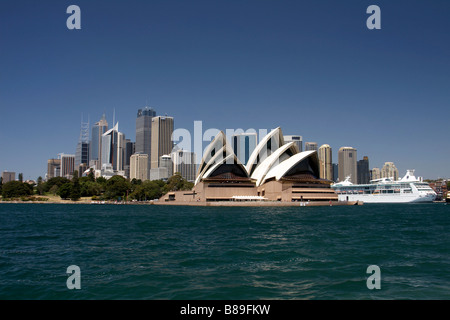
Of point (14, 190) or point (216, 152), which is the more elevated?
point (216, 152)

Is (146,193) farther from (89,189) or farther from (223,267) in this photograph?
(223,267)

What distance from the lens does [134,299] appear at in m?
8.95

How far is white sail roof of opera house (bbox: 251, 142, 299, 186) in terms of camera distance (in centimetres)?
7938

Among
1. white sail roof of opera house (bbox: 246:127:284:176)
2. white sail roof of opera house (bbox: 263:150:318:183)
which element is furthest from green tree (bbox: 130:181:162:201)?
white sail roof of opera house (bbox: 263:150:318:183)

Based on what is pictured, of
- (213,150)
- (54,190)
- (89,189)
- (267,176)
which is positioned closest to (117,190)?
(89,189)

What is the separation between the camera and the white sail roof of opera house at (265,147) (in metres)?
81.1

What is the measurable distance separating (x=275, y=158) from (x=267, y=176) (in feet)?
14.1

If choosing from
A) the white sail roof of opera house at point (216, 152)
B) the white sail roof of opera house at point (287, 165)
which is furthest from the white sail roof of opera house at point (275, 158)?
the white sail roof of opera house at point (216, 152)

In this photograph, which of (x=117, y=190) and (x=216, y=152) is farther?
(x=117, y=190)

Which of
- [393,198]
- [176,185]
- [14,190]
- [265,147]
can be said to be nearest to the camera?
[265,147]

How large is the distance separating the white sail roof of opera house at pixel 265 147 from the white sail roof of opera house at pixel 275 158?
6.21 ft

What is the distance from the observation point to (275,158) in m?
79.5
